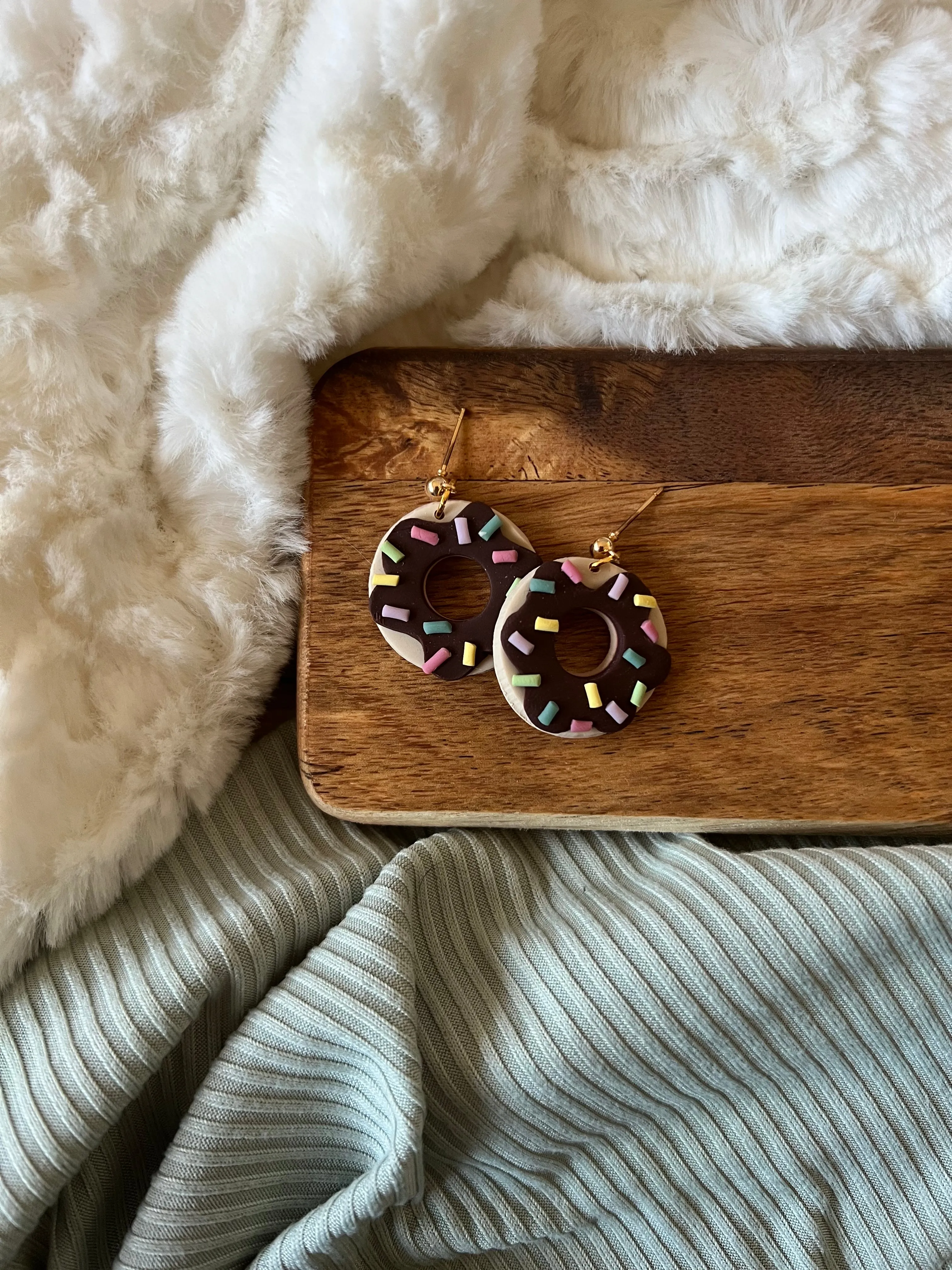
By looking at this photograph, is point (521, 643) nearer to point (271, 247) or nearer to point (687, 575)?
point (687, 575)

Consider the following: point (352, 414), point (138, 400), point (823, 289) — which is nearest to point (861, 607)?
point (823, 289)

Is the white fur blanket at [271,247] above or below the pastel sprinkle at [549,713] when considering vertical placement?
above

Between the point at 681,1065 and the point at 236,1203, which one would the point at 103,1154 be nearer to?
the point at 236,1203

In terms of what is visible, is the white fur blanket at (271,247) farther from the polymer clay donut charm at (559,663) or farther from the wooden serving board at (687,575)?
the polymer clay donut charm at (559,663)

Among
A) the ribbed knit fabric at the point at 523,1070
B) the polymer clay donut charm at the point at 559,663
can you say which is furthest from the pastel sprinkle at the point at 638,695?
the ribbed knit fabric at the point at 523,1070

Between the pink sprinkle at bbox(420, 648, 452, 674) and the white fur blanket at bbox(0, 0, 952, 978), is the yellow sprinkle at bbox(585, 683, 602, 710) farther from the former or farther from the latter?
the white fur blanket at bbox(0, 0, 952, 978)

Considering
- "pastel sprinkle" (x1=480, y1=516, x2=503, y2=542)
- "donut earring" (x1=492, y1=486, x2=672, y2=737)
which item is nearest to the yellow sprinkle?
"donut earring" (x1=492, y1=486, x2=672, y2=737)
